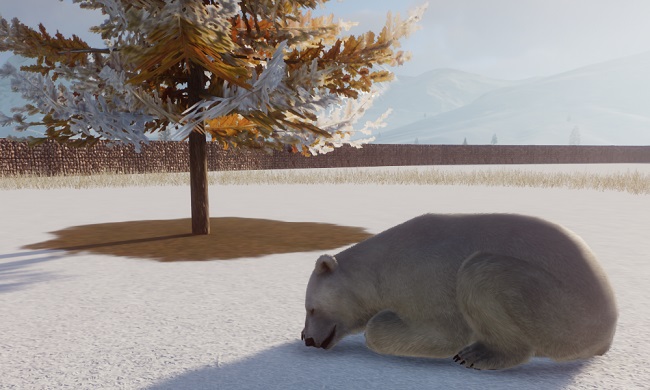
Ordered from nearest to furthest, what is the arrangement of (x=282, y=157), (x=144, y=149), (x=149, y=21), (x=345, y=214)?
(x=149, y=21) < (x=345, y=214) < (x=144, y=149) < (x=282, y=157)

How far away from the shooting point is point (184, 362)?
4.45 metres

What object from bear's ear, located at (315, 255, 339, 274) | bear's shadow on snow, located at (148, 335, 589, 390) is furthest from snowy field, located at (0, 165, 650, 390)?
bear's ear, located at (315, 255, 339, 274)

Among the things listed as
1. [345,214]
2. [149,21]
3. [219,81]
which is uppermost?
[149,21]

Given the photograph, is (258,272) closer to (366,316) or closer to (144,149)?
(366,316)

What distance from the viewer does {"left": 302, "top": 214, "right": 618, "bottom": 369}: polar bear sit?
405cm

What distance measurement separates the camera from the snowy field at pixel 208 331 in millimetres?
4102

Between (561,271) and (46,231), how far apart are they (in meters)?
9.82

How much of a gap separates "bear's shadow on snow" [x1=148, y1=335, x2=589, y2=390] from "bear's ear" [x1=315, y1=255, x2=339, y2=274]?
1.87 feet

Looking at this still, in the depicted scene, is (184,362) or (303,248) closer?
(184,362)

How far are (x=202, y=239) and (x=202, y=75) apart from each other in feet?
8.49

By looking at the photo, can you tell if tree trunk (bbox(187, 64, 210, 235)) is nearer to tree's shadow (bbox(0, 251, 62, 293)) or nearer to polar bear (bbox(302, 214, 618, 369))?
tree's shadow (bbox(0, 251, 62, 293))

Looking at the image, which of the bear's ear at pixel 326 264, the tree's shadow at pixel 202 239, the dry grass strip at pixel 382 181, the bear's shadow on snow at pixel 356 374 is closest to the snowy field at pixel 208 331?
the bear's shadow on snow at pixel 356 374

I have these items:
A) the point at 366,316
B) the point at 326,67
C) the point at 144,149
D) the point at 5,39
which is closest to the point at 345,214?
the point at 326,67

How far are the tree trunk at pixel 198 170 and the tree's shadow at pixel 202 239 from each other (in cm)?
26
